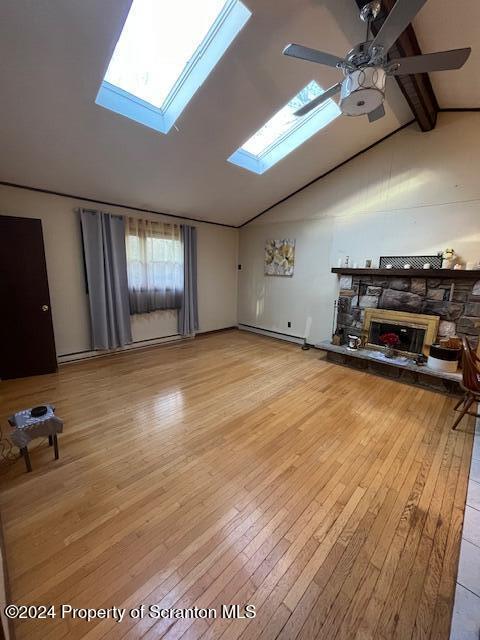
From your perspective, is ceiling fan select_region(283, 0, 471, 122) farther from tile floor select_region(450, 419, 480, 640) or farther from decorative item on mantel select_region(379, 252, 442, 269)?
tile floor select_region(450, 419, 480, 640)

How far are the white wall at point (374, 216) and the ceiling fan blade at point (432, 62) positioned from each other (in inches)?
86.3

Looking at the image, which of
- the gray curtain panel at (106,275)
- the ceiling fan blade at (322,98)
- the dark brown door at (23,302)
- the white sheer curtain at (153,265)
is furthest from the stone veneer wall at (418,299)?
the dark brown door at (23,302)

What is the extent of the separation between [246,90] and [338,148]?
1811 millimetres

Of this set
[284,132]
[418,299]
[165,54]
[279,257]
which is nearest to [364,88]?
[165,54]

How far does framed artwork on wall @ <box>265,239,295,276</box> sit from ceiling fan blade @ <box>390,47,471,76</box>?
3240 millimetres

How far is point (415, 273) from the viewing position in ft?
11.1

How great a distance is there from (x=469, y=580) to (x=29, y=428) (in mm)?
2658

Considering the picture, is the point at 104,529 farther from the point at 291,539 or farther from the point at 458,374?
the point at 458,374

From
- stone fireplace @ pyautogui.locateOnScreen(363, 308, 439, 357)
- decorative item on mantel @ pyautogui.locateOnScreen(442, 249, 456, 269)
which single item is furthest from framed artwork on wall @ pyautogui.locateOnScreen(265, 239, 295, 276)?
decorative item on mantel @ pyautogui.locateOnScreen(442, 249, 456, 269)

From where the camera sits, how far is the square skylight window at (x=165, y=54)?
1.97 meters

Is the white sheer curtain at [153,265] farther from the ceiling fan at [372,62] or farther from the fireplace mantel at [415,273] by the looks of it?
the ceiling fan at [372,62]

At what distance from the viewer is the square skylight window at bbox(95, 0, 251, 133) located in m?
1.97

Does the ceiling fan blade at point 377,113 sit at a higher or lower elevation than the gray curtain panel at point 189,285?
higher

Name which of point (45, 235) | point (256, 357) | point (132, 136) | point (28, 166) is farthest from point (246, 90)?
point (256, 357)
